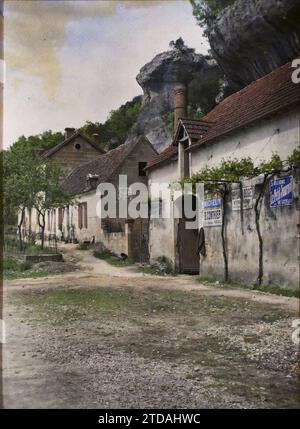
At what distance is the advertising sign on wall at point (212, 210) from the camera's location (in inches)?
643

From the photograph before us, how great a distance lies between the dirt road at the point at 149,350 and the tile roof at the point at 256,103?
217 inches

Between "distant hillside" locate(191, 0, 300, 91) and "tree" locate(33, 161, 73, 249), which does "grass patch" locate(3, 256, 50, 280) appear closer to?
"tree" locate(33, 161, 73, 249)

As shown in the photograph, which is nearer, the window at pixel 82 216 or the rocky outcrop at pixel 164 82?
the window at pixel 82 216

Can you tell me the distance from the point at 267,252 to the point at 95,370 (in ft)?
28.9

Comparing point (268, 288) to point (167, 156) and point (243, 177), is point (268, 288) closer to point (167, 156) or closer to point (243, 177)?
point (243, 177)

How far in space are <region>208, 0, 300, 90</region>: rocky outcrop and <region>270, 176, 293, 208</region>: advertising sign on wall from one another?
35.3 ft

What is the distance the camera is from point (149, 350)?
696cm

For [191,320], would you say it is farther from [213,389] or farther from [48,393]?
[48,393]

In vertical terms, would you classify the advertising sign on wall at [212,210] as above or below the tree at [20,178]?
below

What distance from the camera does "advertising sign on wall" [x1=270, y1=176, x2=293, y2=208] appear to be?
12.7 meters

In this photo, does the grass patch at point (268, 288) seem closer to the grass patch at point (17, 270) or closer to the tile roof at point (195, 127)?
the tile roof at point (195, 127)

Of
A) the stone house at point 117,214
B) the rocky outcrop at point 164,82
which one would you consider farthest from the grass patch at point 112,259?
the rocky outcrop at point 164,82

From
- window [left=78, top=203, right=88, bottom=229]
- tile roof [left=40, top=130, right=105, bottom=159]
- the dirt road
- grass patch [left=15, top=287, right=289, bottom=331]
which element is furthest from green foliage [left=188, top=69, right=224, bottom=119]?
the dirt road
